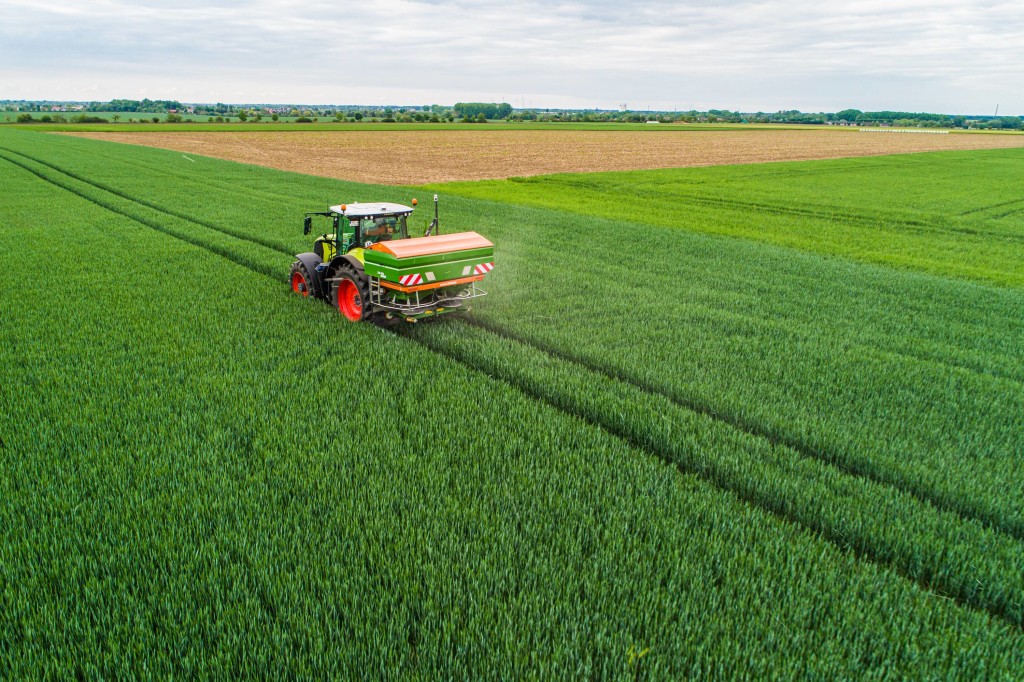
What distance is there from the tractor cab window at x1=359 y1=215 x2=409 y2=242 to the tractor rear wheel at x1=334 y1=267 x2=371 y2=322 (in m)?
0.80

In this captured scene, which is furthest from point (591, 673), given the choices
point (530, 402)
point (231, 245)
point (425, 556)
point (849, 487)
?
point (231, 245)

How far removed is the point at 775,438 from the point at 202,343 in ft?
27.0

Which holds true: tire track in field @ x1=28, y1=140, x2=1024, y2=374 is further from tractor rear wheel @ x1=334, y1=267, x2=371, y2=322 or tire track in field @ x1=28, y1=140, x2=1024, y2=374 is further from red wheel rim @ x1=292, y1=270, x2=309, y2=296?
tractor rear wheel @ x1=334, y1=267, x2=371, y2=322

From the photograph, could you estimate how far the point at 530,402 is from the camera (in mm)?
7785

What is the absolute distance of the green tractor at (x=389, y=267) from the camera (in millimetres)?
9414

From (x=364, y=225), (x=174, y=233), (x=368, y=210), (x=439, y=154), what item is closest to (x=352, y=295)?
(x=364, y=225)

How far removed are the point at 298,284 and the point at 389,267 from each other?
3766mm

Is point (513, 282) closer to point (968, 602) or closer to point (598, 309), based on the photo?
point (598, 309)

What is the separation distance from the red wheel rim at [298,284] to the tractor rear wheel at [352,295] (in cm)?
121

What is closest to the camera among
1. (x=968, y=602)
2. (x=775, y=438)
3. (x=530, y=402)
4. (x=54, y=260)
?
(x=968, y=602)

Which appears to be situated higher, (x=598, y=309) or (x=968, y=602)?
(x=598, y=309)

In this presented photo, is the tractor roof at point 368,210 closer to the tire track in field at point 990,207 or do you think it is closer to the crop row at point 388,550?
the crop row at point 388,550

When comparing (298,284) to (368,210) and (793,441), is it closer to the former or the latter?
(368,210)

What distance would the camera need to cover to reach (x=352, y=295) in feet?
35.2
